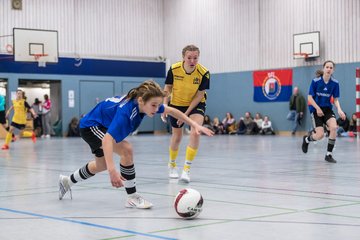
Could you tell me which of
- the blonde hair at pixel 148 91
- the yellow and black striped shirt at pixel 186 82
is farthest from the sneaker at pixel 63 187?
the yellow and black striped shirt at pixel 186 82

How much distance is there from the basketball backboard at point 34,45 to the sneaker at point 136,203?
23.6 meters

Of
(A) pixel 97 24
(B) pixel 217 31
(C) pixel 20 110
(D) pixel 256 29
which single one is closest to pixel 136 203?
(C) pixel 20 110

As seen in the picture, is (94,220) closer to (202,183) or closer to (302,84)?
(202,183)

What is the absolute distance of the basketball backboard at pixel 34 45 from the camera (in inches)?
1140

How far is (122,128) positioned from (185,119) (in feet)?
2.69

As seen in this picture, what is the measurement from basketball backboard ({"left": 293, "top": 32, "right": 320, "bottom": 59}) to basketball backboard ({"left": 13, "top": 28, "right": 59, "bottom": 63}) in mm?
12408

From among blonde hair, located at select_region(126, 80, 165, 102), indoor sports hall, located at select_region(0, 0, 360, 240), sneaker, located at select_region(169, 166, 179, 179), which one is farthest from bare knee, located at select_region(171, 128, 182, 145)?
blonde hair, located at select_region(126, 80, 165, 102)

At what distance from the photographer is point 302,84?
102 ft

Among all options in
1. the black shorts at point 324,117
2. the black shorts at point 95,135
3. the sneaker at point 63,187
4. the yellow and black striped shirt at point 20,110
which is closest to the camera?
the black shorts at point 95,135

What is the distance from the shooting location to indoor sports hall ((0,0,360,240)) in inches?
237

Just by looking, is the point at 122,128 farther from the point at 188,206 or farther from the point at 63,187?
the point at 63,187

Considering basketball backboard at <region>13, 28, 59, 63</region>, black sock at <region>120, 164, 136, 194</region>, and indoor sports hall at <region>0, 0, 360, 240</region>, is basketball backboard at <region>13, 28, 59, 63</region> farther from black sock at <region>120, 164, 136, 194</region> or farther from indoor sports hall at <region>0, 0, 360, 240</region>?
black sock at <region>120, 164, 136, 194</region>

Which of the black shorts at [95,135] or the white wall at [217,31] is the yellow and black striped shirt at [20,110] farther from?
the white wall at [217,31]

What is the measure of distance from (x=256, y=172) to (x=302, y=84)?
21.1m
